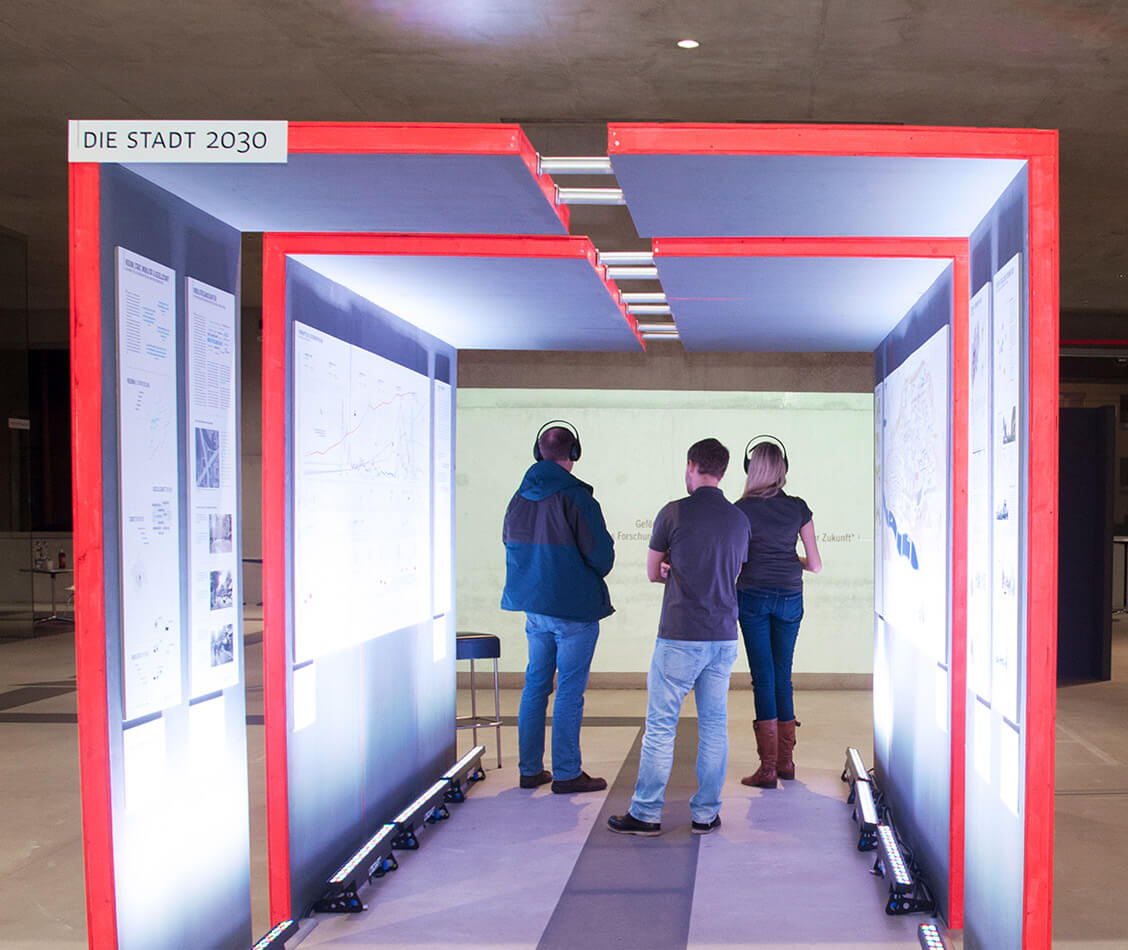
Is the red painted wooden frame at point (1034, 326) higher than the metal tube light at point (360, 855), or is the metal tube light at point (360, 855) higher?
the red painted wooden frame at point (1034, 326)

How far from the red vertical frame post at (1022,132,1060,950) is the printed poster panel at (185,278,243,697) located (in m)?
2.03

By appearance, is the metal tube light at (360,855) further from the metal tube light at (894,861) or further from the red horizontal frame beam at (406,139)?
the red horizontal frame beam at (406,139)

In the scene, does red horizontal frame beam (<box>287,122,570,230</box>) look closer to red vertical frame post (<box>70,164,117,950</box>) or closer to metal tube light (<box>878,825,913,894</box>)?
red vertical frame post (<box>70,164,117,950</box>)

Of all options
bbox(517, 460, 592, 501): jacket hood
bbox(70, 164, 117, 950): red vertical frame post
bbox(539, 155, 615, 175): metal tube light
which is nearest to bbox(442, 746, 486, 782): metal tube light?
bbox(517, 460, 592, 501): jacket hood

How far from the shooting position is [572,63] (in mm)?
5789

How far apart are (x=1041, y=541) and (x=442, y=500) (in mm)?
3544

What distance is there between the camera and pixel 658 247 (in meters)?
3.61

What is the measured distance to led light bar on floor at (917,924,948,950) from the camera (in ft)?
10.4

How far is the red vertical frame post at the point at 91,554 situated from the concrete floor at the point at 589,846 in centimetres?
111

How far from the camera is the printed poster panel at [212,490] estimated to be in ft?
9.67

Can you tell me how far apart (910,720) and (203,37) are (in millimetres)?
4537

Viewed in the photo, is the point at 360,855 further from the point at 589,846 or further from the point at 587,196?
the point at 587,196

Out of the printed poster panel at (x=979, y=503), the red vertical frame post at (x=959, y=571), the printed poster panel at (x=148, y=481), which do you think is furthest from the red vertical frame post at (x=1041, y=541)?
the printed poster panel at (x=148, y=481)

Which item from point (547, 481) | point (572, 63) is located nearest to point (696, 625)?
point (547, 481)
